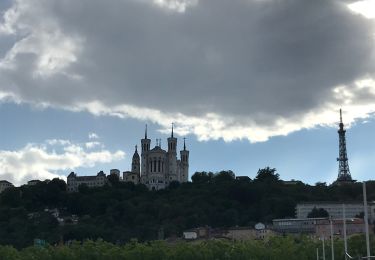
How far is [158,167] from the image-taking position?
16250 cm

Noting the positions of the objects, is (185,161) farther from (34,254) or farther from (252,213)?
(34,254)

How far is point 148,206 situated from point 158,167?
1644 inches

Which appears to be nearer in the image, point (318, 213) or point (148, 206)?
point (318, 213)

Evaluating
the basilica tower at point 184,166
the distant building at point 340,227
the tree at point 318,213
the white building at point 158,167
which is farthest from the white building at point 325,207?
the basilica tower at point 184,166

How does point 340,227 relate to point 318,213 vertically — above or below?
below

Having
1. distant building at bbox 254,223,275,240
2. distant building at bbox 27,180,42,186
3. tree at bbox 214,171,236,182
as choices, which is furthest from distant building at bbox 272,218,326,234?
distant building at bbox 27,180,42,186

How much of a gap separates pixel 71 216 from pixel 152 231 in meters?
24.8

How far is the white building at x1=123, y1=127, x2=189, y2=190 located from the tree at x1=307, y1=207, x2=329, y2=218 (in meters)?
46.5

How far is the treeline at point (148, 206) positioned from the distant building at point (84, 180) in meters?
9.26

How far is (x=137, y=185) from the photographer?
145750 millimetres

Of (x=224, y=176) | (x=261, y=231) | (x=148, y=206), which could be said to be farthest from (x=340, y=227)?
(x=224, y=176)

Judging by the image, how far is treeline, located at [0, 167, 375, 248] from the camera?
107438 mm

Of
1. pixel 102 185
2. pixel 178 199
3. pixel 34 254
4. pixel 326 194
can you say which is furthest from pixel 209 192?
pixel 34 254

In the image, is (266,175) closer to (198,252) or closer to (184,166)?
(184,166)
